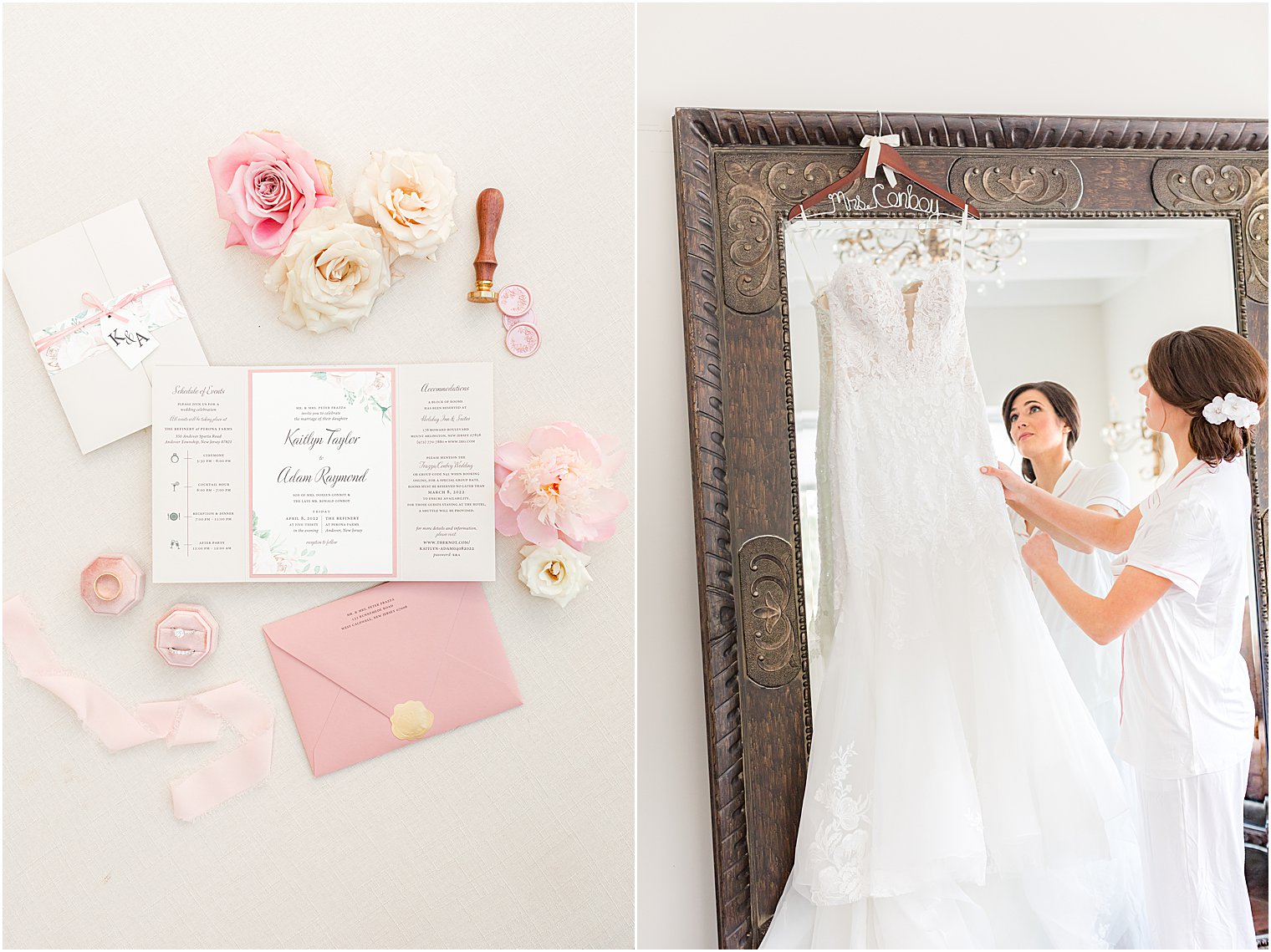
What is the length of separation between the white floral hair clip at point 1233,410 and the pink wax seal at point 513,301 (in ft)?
3.94

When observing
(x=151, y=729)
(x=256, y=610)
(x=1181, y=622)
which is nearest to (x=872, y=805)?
(x=1181, y=622)

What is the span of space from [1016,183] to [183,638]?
1.63m

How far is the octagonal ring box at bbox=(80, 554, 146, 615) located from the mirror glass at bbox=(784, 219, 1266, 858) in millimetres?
1099

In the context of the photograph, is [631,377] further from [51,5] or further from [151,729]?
[51,5]

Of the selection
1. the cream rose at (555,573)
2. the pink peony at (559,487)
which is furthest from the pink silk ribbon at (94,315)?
the cream rose at (555,573)

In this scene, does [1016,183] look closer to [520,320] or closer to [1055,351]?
[1055,351]

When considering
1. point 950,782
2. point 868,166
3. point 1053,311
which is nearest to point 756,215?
point 868,166

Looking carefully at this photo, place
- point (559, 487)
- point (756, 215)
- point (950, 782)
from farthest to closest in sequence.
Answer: point (756, 215)
point (950, 782)
point (559, 487)

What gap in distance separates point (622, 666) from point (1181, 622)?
3.25ft

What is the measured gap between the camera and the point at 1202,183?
1619 millimetres

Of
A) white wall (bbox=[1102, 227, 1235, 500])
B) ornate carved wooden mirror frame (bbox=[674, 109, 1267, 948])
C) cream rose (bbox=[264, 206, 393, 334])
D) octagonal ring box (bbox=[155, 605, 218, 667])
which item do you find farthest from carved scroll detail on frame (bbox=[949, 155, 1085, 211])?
octagonal ring box (bbox=[155, 605, 218, 667])

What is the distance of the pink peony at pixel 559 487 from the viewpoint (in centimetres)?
125

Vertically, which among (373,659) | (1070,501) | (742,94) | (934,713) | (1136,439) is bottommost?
(934,713)

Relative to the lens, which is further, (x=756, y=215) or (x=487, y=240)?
(x=756, y=215)
